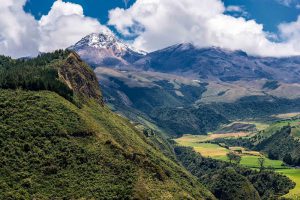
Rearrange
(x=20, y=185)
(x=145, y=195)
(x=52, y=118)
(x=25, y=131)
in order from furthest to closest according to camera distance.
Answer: (x=52, y=118) < (x=25, y=131) < (x=145, y=195) < (x=20, y=185)

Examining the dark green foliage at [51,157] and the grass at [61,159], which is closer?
the dark green foliage at [51,157]

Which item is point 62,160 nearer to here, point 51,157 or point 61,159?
point 61,159

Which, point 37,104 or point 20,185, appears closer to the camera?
point 20,185

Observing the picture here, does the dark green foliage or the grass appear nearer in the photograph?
the dark green foliage

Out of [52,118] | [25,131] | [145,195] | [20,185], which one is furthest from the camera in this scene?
[52,118]

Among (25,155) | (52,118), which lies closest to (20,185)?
(25,155)

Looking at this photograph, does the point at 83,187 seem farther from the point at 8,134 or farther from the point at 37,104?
the point at 37,104

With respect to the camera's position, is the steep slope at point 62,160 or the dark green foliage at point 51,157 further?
the steep slope at point 62,160

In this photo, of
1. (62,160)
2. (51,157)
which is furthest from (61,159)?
(51,157)

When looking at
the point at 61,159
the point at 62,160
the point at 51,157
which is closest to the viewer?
the point at 51,157

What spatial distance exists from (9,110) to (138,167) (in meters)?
55.0

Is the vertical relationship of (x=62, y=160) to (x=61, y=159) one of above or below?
below

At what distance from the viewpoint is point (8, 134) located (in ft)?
563

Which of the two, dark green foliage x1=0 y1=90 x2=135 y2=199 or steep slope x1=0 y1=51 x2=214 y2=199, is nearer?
dark green foliage x1=0 y1=90 x2=135 y2=199
